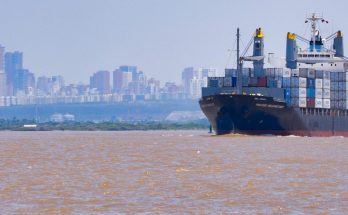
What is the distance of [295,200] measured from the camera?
52.2 m

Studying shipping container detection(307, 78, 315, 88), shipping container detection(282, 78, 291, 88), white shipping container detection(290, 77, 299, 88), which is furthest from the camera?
shipping container detection(307, 78, 315, 88)

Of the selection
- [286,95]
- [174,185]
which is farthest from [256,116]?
[174,185]

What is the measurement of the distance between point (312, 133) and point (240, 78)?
13822 mm

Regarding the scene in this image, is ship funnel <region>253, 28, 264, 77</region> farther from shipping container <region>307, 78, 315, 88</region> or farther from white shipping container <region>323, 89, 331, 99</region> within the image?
white shipping container <region>323, 89, 331, 99</region>

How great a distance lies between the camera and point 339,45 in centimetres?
19075

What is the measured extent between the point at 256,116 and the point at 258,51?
23.8m

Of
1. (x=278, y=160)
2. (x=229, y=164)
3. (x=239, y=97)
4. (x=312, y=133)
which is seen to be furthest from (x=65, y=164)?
(x=312, y=133)

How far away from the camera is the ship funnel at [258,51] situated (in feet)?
573

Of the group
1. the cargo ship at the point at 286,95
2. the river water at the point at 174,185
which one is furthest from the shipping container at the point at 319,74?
the river water at the point at 174,185

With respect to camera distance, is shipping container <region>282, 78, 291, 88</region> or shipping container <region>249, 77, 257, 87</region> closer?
shipping container <region>282, 78, 291, 88</region>

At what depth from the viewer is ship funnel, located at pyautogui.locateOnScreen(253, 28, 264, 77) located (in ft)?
573

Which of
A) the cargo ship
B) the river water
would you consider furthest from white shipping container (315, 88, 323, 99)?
the river water

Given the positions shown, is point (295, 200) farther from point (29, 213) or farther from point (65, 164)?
point (65, 164)

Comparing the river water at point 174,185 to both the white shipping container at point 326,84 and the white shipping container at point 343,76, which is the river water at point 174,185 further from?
the white shipping container at point 343,76
